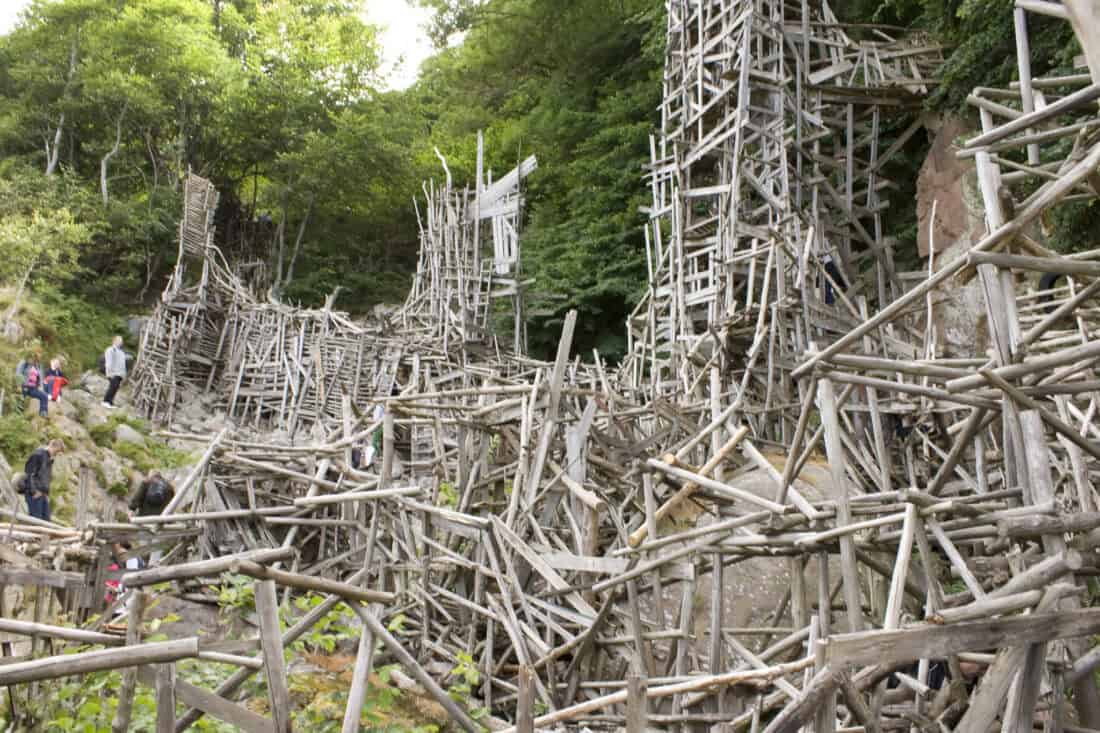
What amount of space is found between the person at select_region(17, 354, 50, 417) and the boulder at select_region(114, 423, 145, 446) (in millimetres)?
2193

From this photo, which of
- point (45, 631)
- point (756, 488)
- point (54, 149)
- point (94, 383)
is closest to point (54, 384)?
point (94, 383)

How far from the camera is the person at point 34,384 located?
15.8 m

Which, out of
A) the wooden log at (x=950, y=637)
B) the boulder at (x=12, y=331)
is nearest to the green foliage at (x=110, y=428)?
the boulder at (x=12, y=331)

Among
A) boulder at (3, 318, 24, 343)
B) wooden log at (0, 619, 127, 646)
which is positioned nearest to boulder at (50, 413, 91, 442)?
boulder at (3, 318, 24, 343)

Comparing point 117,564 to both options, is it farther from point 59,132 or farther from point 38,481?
point 59,132

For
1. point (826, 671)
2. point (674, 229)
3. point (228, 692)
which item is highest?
point (674, 229)

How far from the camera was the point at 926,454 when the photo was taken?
1131 cm

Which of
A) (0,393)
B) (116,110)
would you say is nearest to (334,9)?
(116,110)

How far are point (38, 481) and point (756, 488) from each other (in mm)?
9178

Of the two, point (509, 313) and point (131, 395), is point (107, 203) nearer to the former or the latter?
point (131, 395)

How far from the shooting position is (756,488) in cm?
926

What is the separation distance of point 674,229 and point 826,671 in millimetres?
12209

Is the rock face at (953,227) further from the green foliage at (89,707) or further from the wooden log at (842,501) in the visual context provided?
the green foliage at (89,707)

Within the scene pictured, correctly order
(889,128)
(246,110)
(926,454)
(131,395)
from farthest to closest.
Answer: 1. (246,110)
2. (131,395)
3. (889,128)
4. (926,454)
